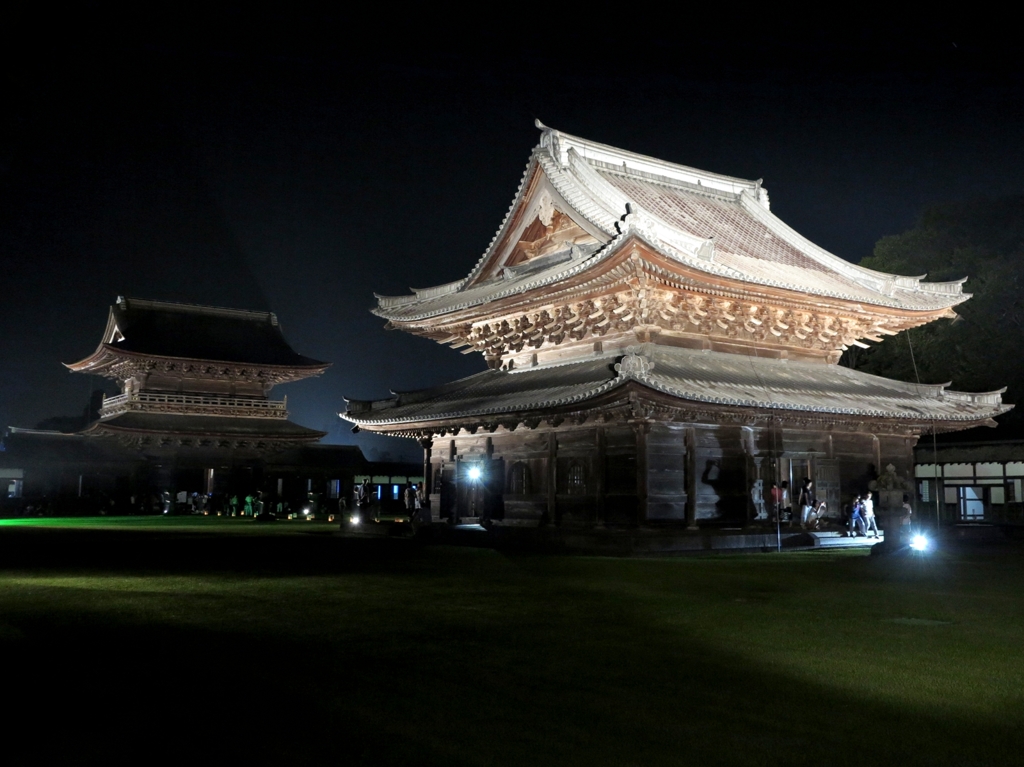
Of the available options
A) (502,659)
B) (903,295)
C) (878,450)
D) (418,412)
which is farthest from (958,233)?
(502,659)

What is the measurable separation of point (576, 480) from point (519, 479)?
263 centimetres

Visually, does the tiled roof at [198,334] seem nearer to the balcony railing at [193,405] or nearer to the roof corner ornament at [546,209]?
the balcony railing at [193,405]

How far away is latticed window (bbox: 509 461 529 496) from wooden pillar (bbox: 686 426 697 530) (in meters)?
5.31

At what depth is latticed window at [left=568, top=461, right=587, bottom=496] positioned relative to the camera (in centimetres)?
2442

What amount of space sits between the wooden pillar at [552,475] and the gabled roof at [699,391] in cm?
155

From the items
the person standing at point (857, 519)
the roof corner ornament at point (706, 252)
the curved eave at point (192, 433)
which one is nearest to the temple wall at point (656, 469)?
the person standing at point (857, 519)

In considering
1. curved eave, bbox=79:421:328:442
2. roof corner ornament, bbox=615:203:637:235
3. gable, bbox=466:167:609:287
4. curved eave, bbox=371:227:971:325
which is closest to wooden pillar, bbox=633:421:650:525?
curved eave, bbox=371:227:971:325

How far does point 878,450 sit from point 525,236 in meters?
12.8

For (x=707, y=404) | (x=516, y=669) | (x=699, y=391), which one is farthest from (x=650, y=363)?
(x=516, y=669)

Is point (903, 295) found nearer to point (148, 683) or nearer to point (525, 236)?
point (525, 236)

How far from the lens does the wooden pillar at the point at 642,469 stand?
2236 cm

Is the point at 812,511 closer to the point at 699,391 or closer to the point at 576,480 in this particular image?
the point at 699,391

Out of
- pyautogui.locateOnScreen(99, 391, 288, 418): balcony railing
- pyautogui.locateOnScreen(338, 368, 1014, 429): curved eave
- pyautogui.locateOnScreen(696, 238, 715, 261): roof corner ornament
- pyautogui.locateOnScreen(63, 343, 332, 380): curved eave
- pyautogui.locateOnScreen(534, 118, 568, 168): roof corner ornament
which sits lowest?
pyautogui.locateOnScreen(338, 368, 1014, 429): curved eave

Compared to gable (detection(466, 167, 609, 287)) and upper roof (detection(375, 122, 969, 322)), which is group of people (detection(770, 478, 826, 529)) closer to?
upper roof (detection(375, 122, 969, 322))
